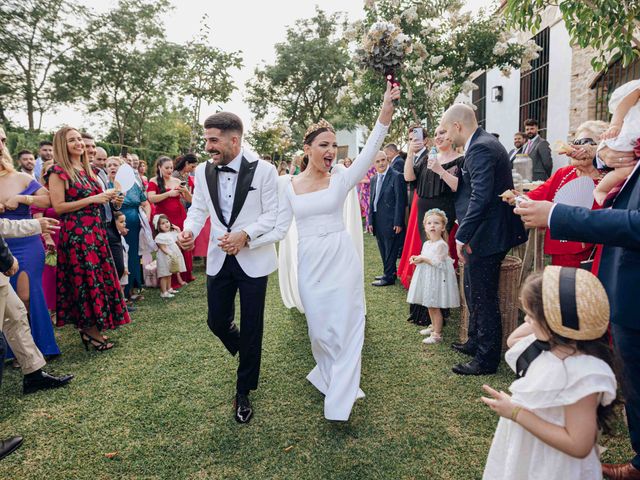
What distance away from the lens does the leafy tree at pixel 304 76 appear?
32.8 meters

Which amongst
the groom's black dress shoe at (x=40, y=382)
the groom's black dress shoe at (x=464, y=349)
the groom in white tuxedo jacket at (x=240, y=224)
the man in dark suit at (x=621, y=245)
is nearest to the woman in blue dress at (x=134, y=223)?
the groom's black dress shoe at (x=40, y=382)

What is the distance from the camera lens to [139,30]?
95.8ft

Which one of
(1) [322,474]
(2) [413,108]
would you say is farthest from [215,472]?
(2) [413,108]

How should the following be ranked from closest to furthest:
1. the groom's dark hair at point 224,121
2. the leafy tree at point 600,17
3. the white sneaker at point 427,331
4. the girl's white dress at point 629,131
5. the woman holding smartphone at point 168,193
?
the girl's white dress at point 629,131
the groom's dark hair at point 224,121
the leafy tree at point 600,17
the white sneaker at point 427,331
the woman holding smartphone at point 168,193

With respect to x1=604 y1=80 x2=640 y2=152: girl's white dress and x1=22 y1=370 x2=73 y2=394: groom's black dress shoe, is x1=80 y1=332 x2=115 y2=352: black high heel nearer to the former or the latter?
x1=22 y1=370 x2=73 y2=394: groom's black dress shoe

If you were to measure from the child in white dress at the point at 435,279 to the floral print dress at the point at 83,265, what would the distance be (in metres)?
3.45

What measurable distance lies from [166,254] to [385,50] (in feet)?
17.4

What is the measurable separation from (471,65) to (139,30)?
87.4ft

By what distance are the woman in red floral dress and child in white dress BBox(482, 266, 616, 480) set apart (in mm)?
4295

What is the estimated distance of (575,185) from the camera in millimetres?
3297

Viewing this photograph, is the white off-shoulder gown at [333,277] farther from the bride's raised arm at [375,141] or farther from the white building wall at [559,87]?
the white building wall at [559,87]

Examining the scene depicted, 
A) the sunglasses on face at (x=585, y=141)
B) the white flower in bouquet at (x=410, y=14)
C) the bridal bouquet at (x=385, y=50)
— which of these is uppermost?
the white flower in bouquet at (x=410, y=14)

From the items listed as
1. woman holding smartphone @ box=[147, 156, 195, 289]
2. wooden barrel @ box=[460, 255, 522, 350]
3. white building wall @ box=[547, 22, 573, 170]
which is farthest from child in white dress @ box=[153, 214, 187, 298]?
white building wall @ box=[547, 22, 573, 170]

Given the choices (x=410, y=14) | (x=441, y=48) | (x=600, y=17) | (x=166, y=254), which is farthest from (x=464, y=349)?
(x=441, y=48)
